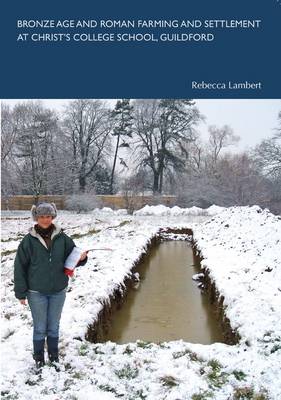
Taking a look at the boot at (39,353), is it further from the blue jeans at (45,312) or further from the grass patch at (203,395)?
the grass patch at (203,395)

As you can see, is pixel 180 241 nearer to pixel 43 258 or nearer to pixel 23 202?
pixel 23 202

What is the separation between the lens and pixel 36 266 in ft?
15.3

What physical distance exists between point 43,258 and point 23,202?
26284 millimetres

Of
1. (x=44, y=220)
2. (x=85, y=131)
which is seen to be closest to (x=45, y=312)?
(x=44, y=220)

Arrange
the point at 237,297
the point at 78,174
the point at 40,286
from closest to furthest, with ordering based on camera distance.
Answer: the point at 40,286, the point at 237,297, the point at 78,174

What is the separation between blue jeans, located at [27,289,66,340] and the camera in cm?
472

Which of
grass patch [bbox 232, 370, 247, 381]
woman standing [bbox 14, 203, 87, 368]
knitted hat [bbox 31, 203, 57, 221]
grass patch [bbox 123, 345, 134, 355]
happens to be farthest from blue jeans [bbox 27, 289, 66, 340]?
grass patch [bbox 232, 370, 247, 381]

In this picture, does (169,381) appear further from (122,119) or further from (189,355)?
(122,119)

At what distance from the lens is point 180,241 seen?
2050 cm

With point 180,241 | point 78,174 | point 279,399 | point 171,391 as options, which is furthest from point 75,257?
point 78,174

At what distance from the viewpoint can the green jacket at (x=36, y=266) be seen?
462 centimetres

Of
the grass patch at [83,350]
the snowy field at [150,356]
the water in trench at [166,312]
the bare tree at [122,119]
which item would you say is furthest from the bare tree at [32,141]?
the grass patch at [83,350]

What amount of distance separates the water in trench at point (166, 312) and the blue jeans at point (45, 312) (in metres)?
2.48

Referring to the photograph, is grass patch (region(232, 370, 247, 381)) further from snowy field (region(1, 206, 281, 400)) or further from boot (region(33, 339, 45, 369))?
boot (region(33, 339, 45, 369))
